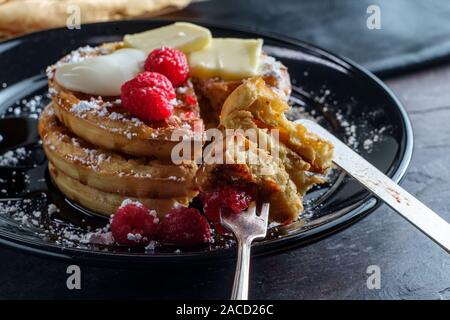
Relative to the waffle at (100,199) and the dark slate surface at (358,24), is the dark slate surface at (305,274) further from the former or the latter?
the dark slate surface at (358,24)

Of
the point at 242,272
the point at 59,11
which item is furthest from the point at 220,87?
the point at 59,11

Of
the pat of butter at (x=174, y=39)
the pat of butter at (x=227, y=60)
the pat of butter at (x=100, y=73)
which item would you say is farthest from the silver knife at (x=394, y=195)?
the pat of butter at (x=100, y=73)

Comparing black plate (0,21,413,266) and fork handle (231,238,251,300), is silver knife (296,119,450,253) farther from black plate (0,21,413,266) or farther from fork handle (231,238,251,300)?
fork handle (231,238,251,300)

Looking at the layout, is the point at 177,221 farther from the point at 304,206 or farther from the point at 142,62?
the point at 142,62

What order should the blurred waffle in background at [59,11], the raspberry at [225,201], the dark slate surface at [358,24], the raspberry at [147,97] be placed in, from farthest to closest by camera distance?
1. the dark slate surface at [358,24]
2. the blurred waffle in background at [59,11]
3. the raspberry at [147,97]
4. the raspberry at [225,201]

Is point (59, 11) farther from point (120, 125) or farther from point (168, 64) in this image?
point (120, 125)

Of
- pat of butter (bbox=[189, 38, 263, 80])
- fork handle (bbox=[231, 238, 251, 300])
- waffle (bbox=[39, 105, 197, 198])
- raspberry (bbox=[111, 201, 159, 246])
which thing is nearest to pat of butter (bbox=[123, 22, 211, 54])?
pat of butter (bbox=[189, 38, 263, 80])

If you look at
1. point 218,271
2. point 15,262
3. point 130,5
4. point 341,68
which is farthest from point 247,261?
point 130,5
